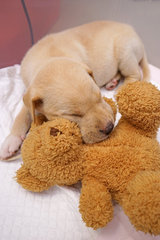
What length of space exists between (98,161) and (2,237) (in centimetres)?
68

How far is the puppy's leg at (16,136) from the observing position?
1502mm

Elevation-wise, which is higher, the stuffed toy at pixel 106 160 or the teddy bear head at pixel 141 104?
the teddy bear head at pixel 141 104

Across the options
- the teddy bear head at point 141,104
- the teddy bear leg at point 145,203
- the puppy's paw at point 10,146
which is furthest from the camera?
the puppy's paw at point 10,146

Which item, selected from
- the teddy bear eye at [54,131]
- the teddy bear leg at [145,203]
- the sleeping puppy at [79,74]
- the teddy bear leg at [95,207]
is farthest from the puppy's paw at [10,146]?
the teddy bear leg at [145,203]

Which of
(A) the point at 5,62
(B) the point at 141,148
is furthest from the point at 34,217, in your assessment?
(A) the point at 5,62

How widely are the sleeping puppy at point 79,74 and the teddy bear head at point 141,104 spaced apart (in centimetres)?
15

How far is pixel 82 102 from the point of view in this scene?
1231mm

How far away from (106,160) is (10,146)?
0.81m

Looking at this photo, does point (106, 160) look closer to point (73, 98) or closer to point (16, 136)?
point (73, 98)

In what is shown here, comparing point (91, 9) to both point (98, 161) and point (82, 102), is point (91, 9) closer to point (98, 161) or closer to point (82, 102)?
point (82, 102)

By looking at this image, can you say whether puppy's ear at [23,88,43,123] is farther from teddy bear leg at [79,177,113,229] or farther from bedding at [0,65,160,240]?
teddy bear leg at [79,177,113,229]

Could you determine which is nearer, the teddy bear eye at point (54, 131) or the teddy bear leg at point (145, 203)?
the teddy bear leg at point (145, 203)

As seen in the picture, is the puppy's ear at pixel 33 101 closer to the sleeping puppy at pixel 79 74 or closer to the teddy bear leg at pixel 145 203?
the sleeping puppy at pixel 79 74

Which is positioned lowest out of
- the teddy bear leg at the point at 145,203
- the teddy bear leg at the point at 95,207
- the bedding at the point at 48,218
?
the bedding at the point at 48,218
